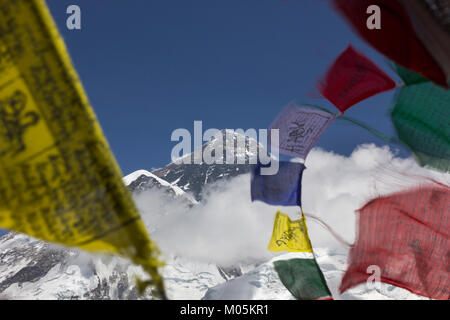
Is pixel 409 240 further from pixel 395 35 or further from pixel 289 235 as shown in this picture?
pixel 395 35

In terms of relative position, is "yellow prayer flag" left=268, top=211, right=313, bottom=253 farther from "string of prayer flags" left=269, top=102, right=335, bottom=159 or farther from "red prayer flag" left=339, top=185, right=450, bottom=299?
"red prayer flag" left=339, top=185, right=450, bottom=299

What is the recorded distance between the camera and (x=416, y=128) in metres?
6.40

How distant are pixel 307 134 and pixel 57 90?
25.0 ft

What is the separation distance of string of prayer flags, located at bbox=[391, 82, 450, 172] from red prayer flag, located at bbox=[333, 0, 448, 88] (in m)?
1.36

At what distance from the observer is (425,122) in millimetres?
6332

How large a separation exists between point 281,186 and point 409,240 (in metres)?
3.92

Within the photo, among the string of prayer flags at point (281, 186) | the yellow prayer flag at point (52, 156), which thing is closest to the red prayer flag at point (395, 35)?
the yellow prayer flag at point (52, 156)

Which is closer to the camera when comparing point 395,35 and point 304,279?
point 395,35

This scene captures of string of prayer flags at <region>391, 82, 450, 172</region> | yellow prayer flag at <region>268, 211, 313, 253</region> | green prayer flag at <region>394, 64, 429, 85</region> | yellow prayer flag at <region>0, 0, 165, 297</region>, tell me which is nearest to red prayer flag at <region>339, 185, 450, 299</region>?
string of prayer flags at <region>391, 82, 450, 172</region>

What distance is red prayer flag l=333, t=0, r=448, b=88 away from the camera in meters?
4.61

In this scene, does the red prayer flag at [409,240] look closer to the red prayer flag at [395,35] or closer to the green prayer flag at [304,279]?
the green prayer flag at [304,279]

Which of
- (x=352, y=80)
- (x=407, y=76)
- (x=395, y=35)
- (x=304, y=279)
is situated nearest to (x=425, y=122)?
(x=407, y=76)
